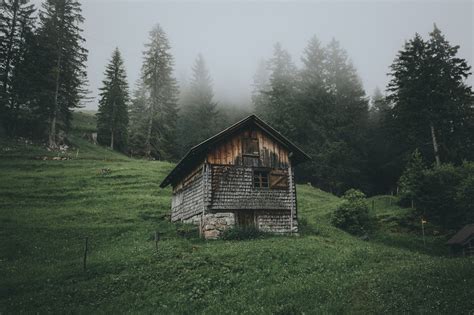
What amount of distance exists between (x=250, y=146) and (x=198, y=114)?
36786 millimetres

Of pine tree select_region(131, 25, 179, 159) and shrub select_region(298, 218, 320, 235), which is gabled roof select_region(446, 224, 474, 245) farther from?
pine tree select_region(131, 25, 179, 159)

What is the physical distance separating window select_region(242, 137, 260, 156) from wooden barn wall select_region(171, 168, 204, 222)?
3.82m

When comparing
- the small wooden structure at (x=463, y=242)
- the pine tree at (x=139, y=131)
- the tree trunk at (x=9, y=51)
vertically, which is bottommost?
the small wooden structure at (x=463, y=242)

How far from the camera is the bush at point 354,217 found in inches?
1207

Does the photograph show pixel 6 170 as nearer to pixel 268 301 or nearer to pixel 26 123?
pixel 26 123

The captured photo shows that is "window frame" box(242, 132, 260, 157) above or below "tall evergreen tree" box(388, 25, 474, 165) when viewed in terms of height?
below

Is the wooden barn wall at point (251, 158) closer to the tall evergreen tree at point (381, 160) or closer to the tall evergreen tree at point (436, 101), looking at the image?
the tall evergreen tree at point (436, 101)

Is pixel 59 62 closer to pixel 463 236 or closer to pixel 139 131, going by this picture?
pixel 139 131

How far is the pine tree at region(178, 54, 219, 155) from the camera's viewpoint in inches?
2376

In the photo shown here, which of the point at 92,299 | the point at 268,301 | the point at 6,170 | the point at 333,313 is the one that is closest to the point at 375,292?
the point at 333,313

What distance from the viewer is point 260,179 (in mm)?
26484

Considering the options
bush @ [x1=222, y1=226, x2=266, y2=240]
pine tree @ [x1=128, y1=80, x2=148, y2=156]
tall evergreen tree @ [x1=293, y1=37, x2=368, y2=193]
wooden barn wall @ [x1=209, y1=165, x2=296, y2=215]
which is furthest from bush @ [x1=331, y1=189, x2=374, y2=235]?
pine tree @ [x1=128, y1=80, x2=148, y2=156]

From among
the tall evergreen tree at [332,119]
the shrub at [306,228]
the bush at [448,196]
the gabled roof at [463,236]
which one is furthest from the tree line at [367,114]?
the shrub at [306,228]

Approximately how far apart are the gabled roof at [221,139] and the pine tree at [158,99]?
94.2 ft
